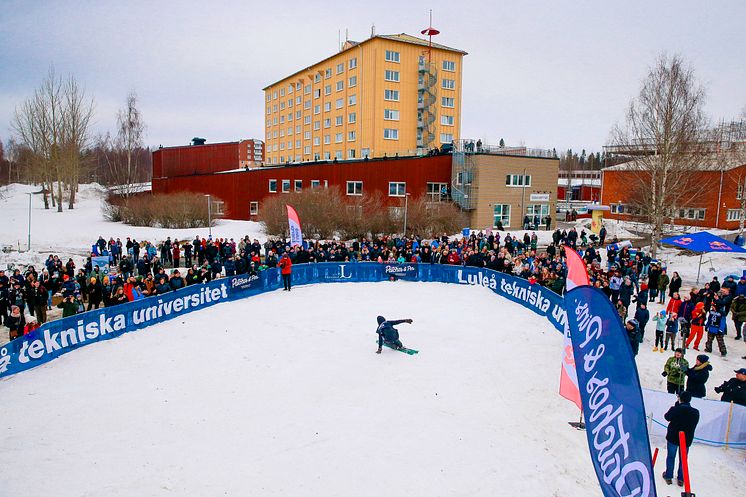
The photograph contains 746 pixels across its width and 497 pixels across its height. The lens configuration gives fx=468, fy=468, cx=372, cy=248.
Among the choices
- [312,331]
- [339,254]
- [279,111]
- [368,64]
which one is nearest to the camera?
[312,331]

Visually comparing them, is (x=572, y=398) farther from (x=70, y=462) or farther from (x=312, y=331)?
(x=70, y=462)

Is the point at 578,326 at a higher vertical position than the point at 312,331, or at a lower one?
higher

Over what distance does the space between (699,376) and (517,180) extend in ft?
109

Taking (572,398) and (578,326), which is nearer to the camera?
(578,326)

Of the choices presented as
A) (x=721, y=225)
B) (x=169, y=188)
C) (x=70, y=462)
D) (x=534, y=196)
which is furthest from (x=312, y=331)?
(x=169, y=188)

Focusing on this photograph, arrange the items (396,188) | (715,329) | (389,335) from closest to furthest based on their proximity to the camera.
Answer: (715,329) → (389,335) → (396,188)

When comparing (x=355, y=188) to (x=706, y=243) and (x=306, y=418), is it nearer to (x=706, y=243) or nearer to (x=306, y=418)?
(x=706, y=243)

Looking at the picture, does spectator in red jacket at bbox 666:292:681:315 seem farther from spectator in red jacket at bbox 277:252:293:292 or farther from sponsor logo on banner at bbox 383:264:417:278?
spectator in red jacket at bbox 277:252:293:292

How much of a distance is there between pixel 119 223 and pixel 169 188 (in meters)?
19.4

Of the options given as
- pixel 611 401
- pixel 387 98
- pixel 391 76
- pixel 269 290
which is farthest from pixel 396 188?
pixel 611 401

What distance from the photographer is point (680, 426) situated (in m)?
6.93

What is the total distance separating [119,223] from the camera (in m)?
41.1

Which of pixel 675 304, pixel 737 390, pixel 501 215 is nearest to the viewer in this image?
pixel 737 390

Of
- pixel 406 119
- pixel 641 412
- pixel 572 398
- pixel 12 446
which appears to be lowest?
pixel 12 446
